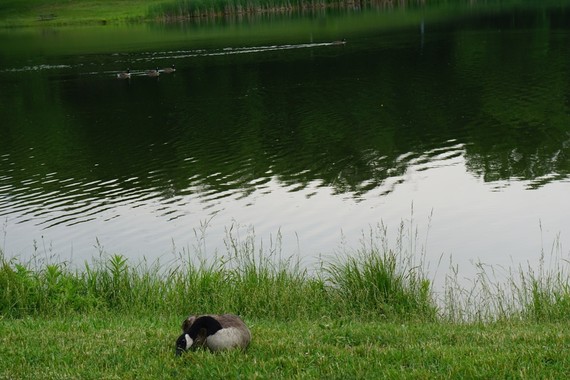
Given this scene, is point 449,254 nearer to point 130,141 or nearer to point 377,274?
point 377,274

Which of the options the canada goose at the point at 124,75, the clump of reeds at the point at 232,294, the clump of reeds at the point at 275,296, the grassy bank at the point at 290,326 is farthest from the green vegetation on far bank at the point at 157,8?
the grassy bank at the point at 290,326

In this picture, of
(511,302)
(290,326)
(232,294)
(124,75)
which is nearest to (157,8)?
(124,75)

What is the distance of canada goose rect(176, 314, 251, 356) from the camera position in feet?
33.6

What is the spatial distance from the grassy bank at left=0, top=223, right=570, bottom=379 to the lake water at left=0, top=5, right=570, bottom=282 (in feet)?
11.0

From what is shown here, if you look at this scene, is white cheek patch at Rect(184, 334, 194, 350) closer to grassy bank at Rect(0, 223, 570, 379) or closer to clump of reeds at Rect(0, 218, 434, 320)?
grassy bank at Rect(0, 223, 570, 379)

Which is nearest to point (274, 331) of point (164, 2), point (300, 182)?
point (300, 182)

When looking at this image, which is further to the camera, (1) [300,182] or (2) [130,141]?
(2) [130,141]

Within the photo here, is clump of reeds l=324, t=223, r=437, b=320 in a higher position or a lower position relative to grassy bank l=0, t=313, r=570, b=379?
lower

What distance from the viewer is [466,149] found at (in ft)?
108

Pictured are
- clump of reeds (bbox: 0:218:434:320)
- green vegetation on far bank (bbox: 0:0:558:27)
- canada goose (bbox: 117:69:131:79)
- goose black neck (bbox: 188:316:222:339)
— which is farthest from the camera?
green vegetation on far bank (bbox: 0:0:558:27)

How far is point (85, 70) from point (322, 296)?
58.8m

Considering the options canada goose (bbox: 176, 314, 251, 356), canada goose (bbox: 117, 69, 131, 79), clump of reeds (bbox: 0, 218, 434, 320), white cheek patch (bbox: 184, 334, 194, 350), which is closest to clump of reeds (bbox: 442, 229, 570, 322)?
clump of reeds (bbox: 0, 218, 434, 320)

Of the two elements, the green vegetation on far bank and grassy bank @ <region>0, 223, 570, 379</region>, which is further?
the green vegetation on far bank

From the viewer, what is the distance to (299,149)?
3478cm
